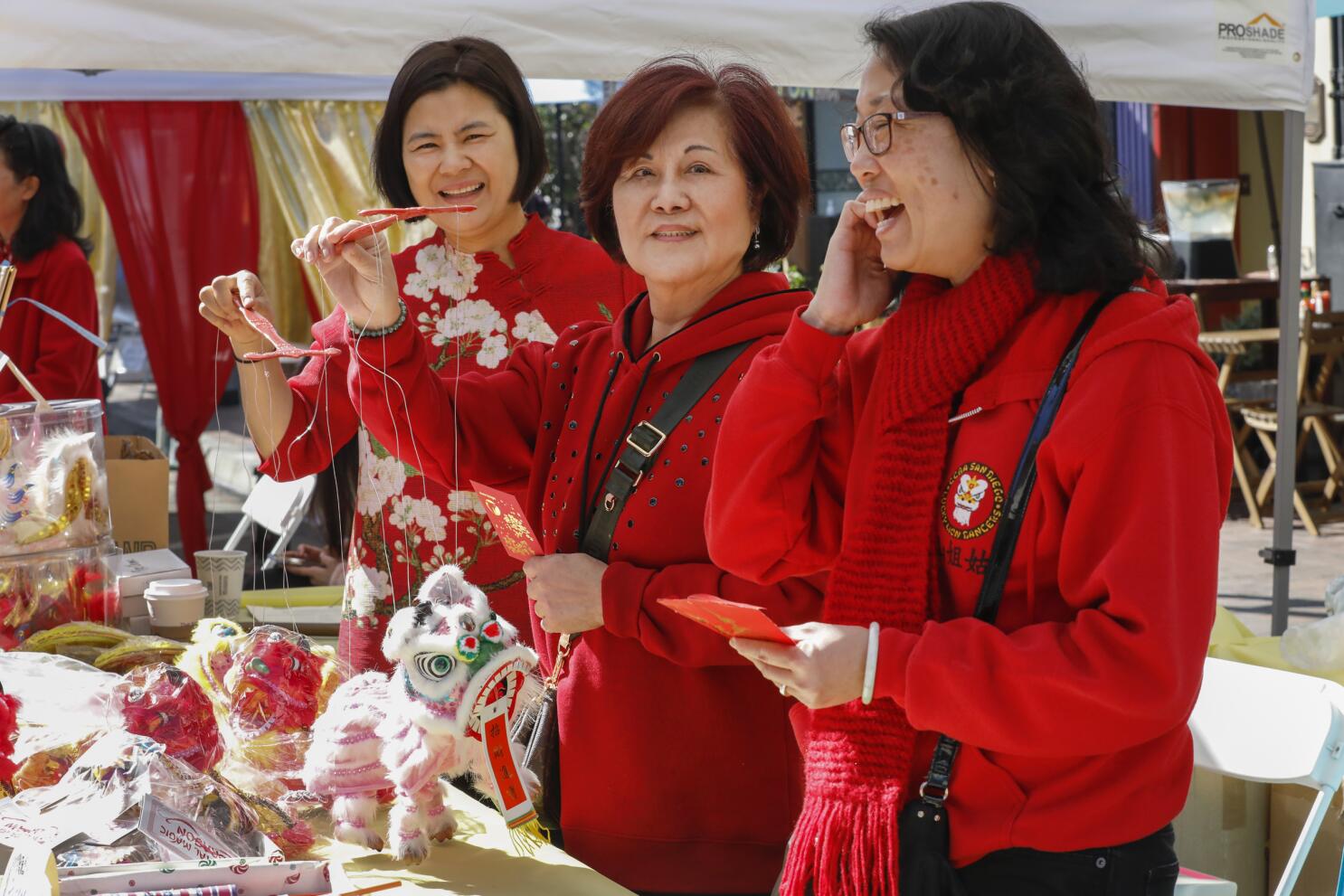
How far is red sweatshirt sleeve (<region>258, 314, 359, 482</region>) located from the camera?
2096 millimetres

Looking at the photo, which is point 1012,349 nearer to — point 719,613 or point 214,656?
point 719,613

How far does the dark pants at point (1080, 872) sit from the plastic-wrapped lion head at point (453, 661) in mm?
578

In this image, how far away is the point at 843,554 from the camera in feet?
4.58

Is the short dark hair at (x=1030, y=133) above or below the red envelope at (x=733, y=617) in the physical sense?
above

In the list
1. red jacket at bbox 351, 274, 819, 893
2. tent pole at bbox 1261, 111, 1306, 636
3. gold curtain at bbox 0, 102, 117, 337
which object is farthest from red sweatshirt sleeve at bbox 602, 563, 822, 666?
gold curtain at bbox 0, 102, 117, 337

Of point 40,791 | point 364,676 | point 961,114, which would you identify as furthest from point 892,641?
point 40,791

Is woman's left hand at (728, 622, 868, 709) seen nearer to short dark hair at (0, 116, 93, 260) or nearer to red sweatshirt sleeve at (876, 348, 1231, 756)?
red sweatshirt sleeve at (876, 348, 1231, 756)

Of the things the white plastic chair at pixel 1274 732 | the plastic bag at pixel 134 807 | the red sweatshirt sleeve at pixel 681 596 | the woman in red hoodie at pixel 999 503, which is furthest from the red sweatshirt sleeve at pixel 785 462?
the white plastic chair at pixel 1274 732

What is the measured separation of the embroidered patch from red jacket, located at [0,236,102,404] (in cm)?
321

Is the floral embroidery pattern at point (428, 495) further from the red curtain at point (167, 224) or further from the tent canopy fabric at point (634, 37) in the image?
the red curtain at point (167, 224)

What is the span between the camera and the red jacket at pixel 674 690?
1685 mm

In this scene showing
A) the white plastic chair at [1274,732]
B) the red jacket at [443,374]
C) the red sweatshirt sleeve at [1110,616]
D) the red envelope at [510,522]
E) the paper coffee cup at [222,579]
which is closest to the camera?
the red sweatshirt sleeve at [1110,616]

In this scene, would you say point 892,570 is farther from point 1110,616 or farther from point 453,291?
point 453,291

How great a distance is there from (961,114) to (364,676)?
100 centimetres
